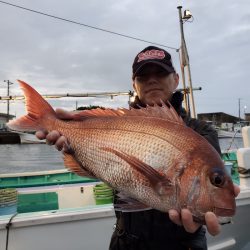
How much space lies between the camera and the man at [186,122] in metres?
A: 2.42

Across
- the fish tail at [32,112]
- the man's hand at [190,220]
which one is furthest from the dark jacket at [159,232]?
the fish tail at [32,112]

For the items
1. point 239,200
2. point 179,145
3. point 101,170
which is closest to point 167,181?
point 179,145

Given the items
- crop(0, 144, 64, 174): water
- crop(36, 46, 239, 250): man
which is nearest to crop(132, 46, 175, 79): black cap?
crop(36, 46, 239, 250): man

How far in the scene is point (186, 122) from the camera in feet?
8.57

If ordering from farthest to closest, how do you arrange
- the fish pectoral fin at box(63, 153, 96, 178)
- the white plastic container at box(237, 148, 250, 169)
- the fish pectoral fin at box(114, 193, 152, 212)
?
the white plastic container at box(237, 148, 250, 169) → the fish pectoral fin at box(63, 153, 96, 178) → the fish pectoral fin at box(114, 193, 152, 212)

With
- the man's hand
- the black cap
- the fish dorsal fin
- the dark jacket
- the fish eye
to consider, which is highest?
the black cap

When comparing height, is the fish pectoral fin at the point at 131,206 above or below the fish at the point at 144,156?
below

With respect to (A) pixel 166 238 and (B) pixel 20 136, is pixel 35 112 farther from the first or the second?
(B) pixel 20 136

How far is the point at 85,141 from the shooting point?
2.29 meters

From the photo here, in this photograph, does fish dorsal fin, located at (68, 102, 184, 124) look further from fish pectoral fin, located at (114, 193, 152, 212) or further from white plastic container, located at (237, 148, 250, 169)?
white plastic container, located at (237, 148, 250, 169)

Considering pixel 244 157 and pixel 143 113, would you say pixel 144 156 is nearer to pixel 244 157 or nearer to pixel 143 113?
pixel 143 113

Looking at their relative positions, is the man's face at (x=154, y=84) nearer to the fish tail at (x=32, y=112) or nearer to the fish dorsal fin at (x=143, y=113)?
the fish dorsal fin at (x=143, y=113)

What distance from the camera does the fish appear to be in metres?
1.79

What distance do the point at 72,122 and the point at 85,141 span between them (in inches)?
9.3
